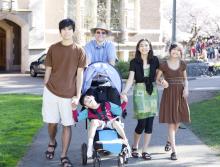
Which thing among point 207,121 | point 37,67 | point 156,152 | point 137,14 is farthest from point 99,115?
point 137,14

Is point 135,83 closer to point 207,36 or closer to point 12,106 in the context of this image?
point 12,106

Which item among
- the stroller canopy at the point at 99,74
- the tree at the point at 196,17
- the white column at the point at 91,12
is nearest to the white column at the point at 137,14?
the white column at the point at 91,12

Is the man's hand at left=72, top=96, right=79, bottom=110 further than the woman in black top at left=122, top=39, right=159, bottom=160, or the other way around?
the woman in black top at left=122, top=39, right=159, bottom=160

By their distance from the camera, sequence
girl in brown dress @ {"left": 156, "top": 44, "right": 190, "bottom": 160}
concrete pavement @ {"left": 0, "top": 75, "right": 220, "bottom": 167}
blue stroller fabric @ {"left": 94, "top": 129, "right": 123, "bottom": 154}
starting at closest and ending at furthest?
blue stroller fabric @ {"left": 94, "top": 129, "right": 123, "bottom": 154}
concrete pavement @ {"left": 0, "top": 75, "right": 220, "bottom": 167}
girl in brown dress @ {"left": 156, "top": 44, "right": 190, "bottom": 160}

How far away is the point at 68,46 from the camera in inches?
303

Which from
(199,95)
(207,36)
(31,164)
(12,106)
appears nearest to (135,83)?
(31,164)

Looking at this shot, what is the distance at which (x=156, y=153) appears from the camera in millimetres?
8625

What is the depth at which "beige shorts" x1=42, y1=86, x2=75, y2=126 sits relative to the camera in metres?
7.73

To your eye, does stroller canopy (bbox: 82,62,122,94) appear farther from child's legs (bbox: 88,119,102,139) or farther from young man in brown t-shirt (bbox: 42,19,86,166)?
child's legs (bbox: 88,119,102,139)

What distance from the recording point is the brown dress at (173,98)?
8.41 meters

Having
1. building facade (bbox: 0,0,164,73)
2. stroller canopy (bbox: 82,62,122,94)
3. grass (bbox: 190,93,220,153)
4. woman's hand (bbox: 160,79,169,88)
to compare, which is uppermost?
building facade (bbox: 0,0,164,73)

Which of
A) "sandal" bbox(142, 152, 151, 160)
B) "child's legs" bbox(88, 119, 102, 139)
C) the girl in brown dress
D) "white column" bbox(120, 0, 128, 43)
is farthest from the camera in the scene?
"white column" bbox(120, 0, 128, 43)

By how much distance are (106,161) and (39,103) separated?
8264 mm

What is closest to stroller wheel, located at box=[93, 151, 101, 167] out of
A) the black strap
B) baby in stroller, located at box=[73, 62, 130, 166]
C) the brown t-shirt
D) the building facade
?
baby in stroller, located at box=[73, 62, 130, 166]
